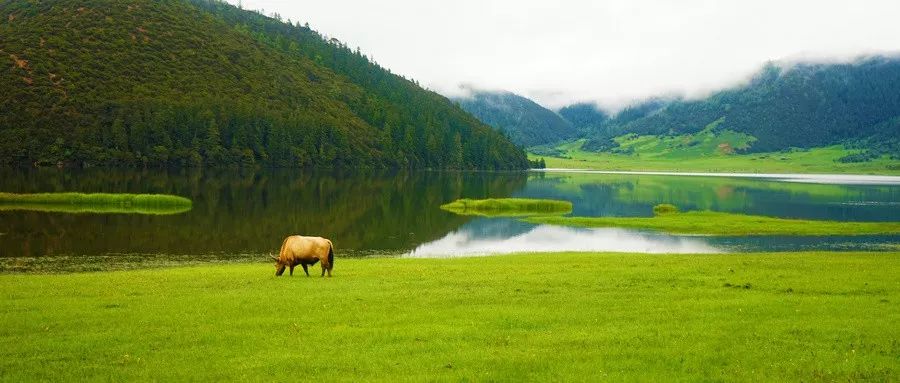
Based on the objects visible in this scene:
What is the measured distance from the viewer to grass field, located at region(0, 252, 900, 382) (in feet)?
54.9

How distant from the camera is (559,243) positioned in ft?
247

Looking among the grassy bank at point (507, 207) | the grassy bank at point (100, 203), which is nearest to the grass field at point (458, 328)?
the grassy bank at point (100, 203)

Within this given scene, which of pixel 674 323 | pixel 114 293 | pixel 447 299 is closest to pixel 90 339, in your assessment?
pixel 114 293

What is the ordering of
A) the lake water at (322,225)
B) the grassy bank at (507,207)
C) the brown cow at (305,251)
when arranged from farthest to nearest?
the grassy bank at (507,207), the lake water at (322,225), the brown cow at (305,251)

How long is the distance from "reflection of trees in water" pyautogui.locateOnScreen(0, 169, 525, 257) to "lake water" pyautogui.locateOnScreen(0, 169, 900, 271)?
0.17 m

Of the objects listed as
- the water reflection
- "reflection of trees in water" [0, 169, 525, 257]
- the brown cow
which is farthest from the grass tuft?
the brown cow

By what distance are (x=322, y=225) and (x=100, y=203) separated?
38.0 meters

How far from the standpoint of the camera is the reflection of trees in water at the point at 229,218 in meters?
64.2

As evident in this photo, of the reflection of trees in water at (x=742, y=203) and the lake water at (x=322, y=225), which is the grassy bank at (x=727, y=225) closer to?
the lake water at (x=322, y=225)

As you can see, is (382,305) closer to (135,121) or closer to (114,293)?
(114,293)

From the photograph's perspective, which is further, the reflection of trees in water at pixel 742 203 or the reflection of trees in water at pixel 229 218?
the reflection of trees in water at pixel 742 203

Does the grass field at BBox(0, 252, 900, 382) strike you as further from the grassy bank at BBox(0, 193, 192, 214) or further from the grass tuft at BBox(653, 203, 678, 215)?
the grass tuft at BBox(653, 203, 678, 215)

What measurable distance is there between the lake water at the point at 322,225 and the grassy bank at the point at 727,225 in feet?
19.7

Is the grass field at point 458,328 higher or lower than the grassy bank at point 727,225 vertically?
higher
